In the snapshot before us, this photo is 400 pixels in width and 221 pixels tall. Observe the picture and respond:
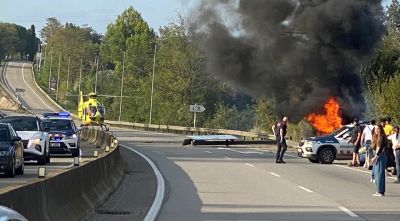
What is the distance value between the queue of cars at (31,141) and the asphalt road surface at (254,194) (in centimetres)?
297

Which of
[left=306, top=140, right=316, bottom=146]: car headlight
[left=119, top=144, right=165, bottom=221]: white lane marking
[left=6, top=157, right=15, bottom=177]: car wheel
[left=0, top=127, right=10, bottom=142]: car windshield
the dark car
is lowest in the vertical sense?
[left=119, top=144, right=165, bottom=221]: white lane marking

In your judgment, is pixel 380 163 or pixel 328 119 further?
pixel 328 119

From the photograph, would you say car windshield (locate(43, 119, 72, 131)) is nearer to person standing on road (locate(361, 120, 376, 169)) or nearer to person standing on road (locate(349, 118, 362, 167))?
person standing on road (locate(349, 118, 362, 167))

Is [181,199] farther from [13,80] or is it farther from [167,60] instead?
[13,80]

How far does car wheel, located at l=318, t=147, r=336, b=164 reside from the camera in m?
32.6

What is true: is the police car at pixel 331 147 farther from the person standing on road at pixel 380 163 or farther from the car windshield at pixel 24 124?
the person standing on road at pixel 380 163

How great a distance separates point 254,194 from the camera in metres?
18.5

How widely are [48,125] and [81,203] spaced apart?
21.6 metres

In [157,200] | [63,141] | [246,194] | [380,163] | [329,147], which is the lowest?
[157,200]

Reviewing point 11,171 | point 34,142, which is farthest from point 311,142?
point 11,171

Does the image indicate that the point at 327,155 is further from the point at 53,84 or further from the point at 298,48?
the point at 53,84

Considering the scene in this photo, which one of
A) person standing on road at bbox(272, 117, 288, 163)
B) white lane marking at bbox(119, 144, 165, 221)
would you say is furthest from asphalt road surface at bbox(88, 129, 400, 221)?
person standing on road at bbox(272, 117, 288, 163)

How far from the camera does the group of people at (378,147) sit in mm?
19031

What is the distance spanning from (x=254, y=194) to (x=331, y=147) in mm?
14548
